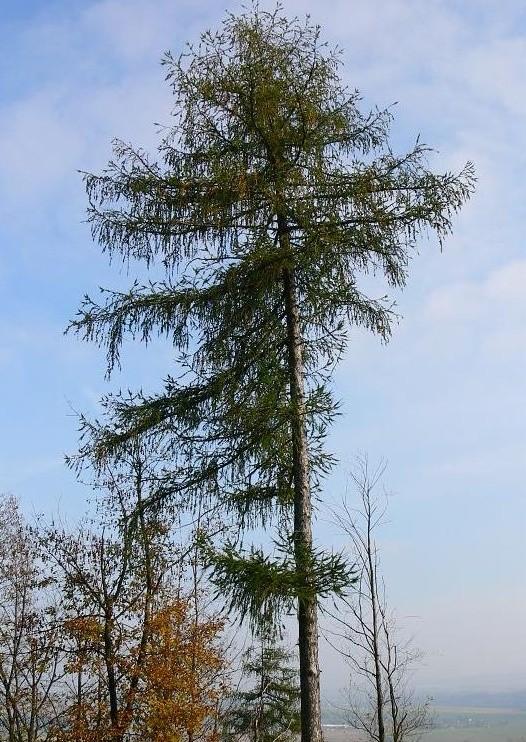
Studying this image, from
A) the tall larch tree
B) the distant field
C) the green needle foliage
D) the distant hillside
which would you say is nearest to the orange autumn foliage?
the green needle foliage

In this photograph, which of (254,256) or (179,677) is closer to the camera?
(254,256)

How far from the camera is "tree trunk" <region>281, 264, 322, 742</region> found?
808 cm

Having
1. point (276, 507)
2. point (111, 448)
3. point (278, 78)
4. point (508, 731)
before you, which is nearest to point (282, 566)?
point (276, 507)

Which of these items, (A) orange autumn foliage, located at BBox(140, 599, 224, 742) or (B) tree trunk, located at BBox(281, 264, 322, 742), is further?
(A) orange autumn foliage, located at BBox(140, 599, 224, 742)

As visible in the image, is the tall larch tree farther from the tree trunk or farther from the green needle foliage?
the green needle foliage

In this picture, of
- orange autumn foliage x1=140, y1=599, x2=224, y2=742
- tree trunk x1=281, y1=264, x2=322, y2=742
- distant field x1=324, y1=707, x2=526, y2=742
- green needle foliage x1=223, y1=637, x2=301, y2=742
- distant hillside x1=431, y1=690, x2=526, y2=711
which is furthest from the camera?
distant hillside x1=431, y1=690, x2=526, y2=711

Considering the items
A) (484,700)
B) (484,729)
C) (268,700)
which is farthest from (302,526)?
(484,700)

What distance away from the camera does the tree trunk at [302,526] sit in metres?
8.08

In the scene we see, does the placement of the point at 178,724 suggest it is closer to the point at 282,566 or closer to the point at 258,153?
the point at 282,566

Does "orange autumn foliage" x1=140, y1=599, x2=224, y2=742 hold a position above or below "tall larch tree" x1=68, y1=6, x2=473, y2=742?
below

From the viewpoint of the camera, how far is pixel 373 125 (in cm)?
990

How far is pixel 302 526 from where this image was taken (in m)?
8.66

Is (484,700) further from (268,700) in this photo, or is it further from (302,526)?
(302,526)

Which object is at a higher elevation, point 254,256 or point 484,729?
point 254,256
